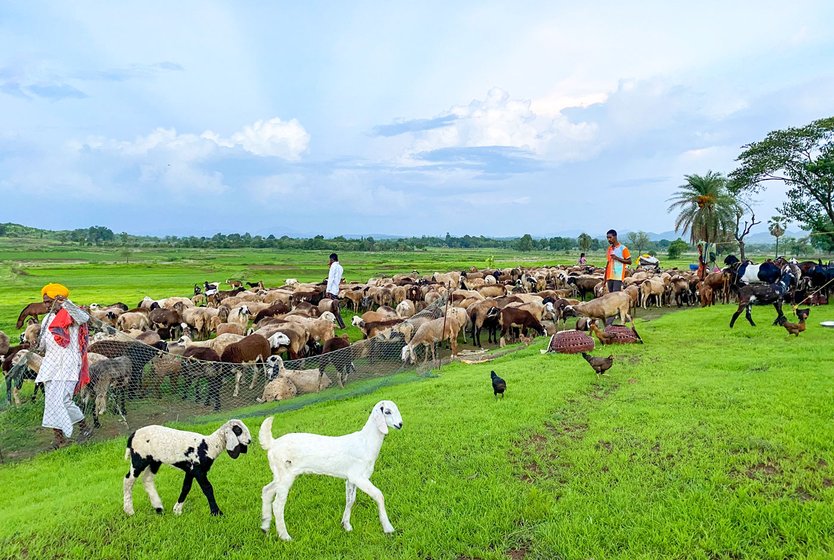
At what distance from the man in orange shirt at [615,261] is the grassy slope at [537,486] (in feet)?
15.4

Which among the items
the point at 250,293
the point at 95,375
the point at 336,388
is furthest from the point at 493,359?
the point at 250,293

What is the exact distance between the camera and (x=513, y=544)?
463cm

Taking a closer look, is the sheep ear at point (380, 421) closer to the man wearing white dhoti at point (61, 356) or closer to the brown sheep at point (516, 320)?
the man wearing white dhoti at point (61, 356)

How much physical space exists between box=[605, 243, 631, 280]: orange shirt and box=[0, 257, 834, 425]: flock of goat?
3.90 ft

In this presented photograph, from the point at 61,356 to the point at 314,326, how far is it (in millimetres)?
9197

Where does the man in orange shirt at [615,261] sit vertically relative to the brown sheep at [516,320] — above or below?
above

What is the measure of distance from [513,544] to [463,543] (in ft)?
1.47

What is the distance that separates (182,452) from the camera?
17.1ft

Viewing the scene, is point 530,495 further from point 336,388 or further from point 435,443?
point 336,388

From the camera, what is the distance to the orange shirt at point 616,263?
12.9 m

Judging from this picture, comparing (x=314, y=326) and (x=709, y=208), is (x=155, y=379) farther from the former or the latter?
(x=709, y=208)

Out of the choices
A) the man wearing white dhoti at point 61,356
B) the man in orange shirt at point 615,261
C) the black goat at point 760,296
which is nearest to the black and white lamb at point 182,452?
the man wearing white dhoti at point 61,356

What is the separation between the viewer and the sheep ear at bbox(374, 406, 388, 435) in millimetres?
4953

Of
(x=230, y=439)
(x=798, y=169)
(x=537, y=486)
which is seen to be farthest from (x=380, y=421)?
(x=798, y=169)
